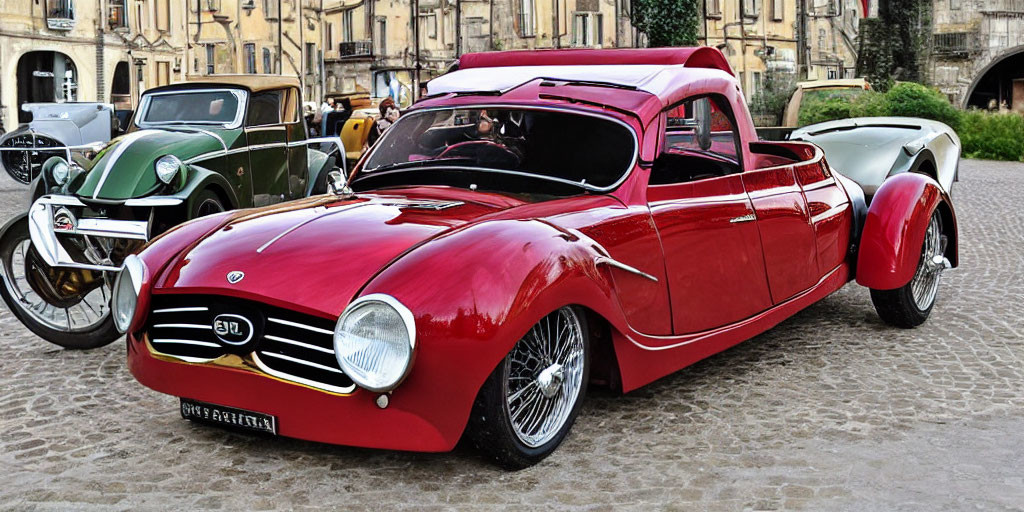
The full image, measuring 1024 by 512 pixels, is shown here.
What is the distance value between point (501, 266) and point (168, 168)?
5.54 metres

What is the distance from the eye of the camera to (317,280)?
3.94 metres

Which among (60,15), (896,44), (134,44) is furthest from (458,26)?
(896,44)

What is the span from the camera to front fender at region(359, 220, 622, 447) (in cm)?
378

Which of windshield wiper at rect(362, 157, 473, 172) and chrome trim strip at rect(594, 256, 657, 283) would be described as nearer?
chrome trim strip at rect(594, 256, 657, 283)

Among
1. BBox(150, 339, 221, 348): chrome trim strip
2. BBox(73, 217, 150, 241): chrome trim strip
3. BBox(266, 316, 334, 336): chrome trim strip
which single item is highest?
BBox(73, 217, 150, 241): chrome trim strip

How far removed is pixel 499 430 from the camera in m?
3.97

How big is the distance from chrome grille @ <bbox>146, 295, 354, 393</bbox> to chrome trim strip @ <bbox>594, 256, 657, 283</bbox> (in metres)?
1.09

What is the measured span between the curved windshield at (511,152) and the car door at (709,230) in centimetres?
25

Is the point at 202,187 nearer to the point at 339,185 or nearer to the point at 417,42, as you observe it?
the point at 339,185

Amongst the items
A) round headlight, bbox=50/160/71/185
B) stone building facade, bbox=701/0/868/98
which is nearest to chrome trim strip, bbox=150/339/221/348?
round headlight, bbox=50/160/71/185

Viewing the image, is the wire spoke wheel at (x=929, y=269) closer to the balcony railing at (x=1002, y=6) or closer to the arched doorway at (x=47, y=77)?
the arched doorway at (x=47, y=77)

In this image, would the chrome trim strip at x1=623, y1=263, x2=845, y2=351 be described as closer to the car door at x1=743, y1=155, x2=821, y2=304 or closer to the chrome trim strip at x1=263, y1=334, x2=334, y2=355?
the car door at x1=743, y1=155, x2=821, y2=304

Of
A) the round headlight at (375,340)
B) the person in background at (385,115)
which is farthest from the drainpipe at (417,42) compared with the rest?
the round headlight at (375,340)

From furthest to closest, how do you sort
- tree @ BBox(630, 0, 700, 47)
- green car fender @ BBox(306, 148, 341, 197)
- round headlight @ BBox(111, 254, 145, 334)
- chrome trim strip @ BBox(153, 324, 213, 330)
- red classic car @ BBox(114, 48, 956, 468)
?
tree @ BBox(630, 0, 700, 47), green car fender @ BBox(306, 148, 341, 197), round headlight @ BBox(111, 254, 145, 334), chrome trim strip @ BBox(153, 324, 213, 330), red classic car @ BBox(114, 48, 956, 468)
